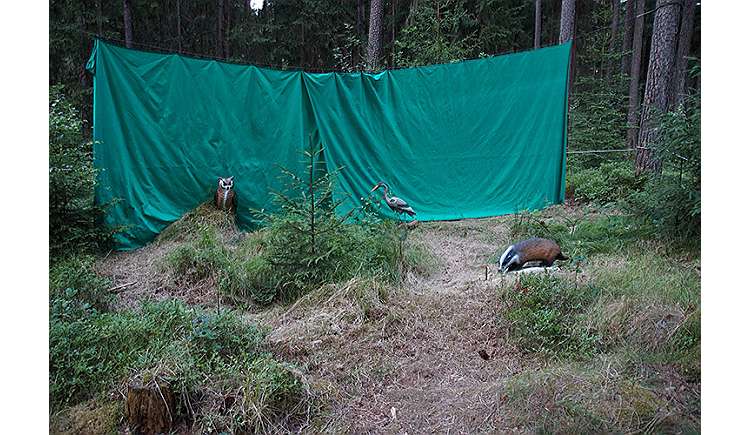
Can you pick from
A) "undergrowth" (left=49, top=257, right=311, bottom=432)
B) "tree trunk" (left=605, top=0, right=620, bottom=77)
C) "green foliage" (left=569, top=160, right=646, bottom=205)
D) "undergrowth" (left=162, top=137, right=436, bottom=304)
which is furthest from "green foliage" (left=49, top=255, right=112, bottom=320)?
"tree trunk" (left=605, top=0, right=620, bottom=77)

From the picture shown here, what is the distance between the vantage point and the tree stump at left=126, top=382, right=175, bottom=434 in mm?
1874

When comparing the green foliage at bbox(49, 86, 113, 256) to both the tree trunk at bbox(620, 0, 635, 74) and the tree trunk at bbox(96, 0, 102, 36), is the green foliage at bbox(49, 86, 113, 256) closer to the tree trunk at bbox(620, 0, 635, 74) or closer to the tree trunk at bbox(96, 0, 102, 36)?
the tree trunk at bbox(96, 0, 102, 36)

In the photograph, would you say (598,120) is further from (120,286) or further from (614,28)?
(120,286)

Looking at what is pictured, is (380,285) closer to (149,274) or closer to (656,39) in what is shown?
(149,274)

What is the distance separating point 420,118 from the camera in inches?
216

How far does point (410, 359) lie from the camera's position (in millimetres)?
2416

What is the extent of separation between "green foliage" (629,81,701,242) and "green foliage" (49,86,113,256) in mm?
3870

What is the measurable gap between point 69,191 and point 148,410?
89.4 inches

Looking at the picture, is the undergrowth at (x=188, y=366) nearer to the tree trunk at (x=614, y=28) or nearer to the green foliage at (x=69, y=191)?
the green foliage at (x=69, y=191)

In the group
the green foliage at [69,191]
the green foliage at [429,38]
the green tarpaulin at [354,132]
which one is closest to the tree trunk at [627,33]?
the green foliage at [429,38]

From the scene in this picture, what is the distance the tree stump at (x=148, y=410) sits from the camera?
1.87 metres

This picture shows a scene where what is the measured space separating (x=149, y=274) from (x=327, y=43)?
9527 mm

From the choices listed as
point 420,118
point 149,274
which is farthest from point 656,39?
point 149,274

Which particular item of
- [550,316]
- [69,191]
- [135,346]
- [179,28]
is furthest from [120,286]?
[179,28]
